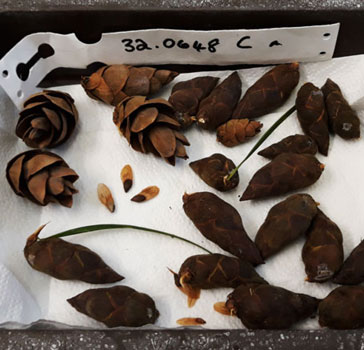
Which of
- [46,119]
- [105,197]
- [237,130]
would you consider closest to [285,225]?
[237,130]

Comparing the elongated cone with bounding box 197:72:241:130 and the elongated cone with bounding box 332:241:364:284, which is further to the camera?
the elongated cone with bounding box 197:72:241:130

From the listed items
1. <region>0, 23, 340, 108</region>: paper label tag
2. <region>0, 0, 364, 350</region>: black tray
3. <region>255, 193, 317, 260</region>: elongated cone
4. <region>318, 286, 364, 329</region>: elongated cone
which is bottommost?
<region>318, 286, 364, 329</region>: elongated cone

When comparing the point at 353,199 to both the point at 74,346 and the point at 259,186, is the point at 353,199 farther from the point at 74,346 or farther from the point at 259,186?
the point at 74,346

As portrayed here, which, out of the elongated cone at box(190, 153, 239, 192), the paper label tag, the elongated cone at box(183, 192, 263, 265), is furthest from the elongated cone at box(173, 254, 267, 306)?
the paper label tag

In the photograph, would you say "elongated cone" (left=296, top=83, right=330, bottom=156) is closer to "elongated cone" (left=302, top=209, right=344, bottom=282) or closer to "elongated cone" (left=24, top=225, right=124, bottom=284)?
"elongated cone" (left=302, top=209, right=344, bottom=282)

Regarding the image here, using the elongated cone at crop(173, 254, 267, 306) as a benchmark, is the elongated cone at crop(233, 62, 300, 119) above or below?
above

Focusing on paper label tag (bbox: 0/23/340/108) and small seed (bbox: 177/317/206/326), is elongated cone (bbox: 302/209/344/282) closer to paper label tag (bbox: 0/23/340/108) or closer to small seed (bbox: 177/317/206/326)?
small seed (bbox: 177/317/206/326)

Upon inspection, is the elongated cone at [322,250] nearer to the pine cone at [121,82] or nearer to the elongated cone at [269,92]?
the elongated cone at [269,92]
